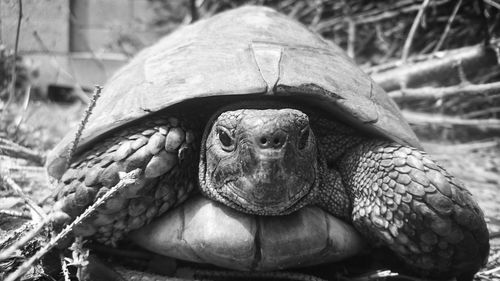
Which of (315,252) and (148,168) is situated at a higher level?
(148,168)

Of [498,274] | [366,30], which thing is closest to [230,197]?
[498,274]

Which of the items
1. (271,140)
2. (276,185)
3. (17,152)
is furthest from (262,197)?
(17,152)

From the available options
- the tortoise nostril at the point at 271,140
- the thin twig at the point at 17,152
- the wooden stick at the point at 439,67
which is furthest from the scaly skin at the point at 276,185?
the wooden stick at the point at 439,67

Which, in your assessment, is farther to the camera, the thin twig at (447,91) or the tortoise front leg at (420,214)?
the thin twig at (447,91)

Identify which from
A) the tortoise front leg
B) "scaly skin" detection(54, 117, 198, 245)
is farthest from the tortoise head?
the tortoise front leg

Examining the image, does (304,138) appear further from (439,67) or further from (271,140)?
(439,67)

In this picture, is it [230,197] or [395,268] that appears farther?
[395,268]

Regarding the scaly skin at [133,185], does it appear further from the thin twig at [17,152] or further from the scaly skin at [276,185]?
the thin twig at [17,152]

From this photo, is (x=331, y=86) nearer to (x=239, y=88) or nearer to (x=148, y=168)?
(x=239, y=88)

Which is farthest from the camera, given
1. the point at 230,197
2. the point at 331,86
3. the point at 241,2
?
the point at 241,2
